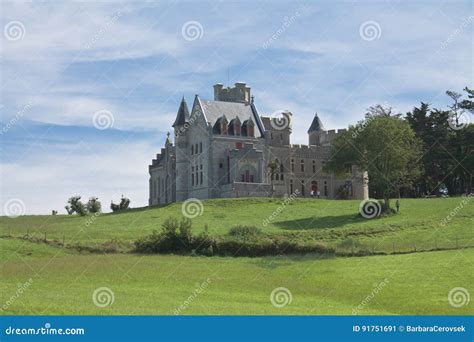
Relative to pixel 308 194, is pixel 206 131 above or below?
above

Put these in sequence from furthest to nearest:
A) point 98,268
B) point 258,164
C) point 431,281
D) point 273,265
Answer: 1. point 258,164
2. point 273,265
3. point 98,268
4. point 431,281

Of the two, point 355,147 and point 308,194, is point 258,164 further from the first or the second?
point 355,147

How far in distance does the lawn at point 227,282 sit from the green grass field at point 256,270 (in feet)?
0.19

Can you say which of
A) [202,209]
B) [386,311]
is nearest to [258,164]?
[202,209]

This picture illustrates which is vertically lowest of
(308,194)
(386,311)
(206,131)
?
(386,311)

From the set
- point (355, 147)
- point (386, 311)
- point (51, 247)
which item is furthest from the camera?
point (355, 147)

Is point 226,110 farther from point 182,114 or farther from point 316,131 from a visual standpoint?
point 316,131

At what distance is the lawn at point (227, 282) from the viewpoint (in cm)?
2920

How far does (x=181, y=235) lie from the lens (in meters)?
54.0

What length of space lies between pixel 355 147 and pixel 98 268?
36938mm

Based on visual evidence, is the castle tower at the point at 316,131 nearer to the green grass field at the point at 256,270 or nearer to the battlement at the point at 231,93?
the battlement at the point at 231,93

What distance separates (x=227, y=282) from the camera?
130ft

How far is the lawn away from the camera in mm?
29203

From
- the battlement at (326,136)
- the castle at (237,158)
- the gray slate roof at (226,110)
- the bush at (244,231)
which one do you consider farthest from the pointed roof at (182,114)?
the bush at (244,231)
